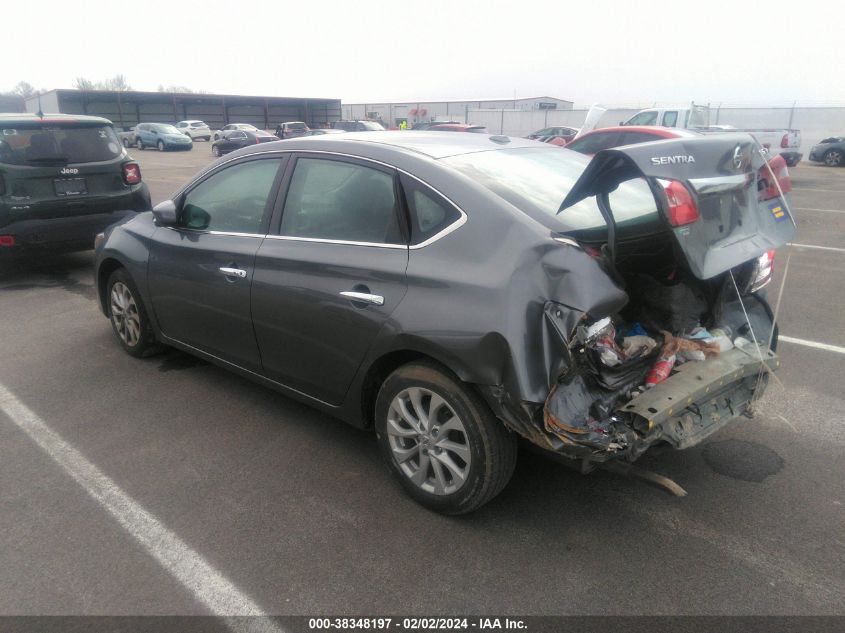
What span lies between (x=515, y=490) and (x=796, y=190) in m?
17.2

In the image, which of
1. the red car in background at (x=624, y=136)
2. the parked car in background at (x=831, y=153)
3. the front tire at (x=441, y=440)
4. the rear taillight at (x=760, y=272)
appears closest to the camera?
the front tire at (x=441, y=440)

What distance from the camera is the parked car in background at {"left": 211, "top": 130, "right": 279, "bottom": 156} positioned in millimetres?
29633

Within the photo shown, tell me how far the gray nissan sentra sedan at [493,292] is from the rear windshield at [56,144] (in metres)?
4.20

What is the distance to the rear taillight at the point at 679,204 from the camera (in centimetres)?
262

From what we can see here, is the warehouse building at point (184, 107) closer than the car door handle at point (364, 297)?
No

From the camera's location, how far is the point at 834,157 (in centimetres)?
2570

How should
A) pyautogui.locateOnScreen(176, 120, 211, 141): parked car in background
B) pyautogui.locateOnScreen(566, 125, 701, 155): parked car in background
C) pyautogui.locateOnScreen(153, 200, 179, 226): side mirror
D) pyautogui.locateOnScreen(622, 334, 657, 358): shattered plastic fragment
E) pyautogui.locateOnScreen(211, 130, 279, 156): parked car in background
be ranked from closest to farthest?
pyautogui.locateOnScreen(622, 334, 657, 358): shattered plastic fragment
pyautogui.locateOnScreen(153, 200, 179, 226): side mirror
pyautogui.locateOnScreen(566, 125, 701, 155): parked car in background
pyautogui.locateOnScreen(211, 130, 279, 156): parked car in background
pyautogui.locateOnScreen(176, 120, 211, 141): parked car in background

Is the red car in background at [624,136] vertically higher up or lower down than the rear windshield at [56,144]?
higher up

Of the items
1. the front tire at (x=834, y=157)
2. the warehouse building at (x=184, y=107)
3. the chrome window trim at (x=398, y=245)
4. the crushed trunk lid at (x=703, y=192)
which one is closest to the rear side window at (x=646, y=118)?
the front tire at (x=834, y=157)

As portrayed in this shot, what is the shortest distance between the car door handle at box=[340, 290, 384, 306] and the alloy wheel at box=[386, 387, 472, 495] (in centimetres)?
43

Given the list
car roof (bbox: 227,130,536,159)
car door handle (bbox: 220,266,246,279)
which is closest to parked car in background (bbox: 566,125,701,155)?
car roof (bbox: 227,130,536,159)

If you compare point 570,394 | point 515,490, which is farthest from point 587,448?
point 515,490

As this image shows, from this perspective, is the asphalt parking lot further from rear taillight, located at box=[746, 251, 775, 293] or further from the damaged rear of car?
rear taillight, located at box=[746, 251, 775, 293]

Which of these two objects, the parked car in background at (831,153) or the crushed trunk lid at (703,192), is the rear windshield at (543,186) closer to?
the crushed trunk lid at (703,192)
